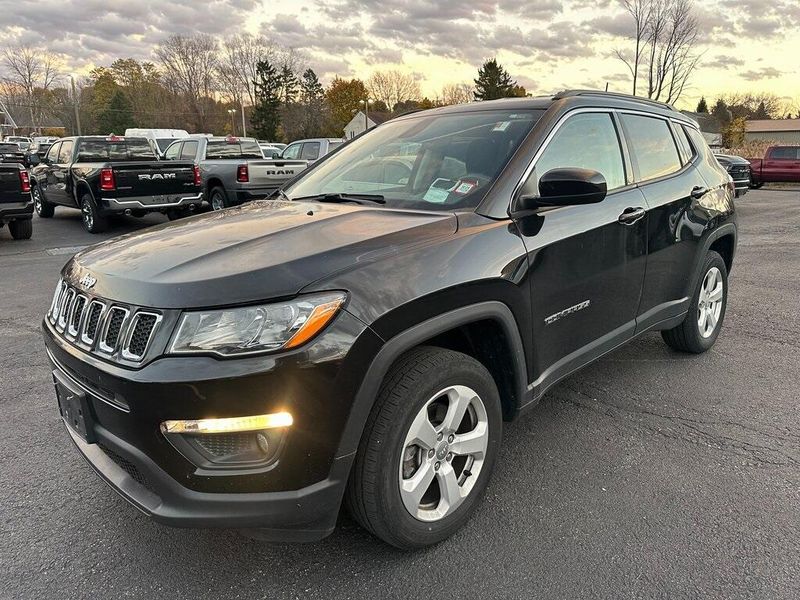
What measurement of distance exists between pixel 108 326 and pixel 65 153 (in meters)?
12.1

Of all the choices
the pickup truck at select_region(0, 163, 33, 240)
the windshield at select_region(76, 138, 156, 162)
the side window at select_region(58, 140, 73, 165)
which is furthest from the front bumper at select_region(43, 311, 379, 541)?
the side window at select_region(58, 140, 73, 165)

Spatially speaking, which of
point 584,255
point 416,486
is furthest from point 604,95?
point 416,486

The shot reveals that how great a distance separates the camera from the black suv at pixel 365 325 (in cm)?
186

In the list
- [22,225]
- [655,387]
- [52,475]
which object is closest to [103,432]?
[52,475]

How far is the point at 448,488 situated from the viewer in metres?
2.35

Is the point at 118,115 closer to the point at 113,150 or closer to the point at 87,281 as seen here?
the point at 113,150

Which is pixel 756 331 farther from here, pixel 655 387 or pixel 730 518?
pixel 730 518

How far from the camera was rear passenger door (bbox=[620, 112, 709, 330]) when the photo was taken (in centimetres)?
350

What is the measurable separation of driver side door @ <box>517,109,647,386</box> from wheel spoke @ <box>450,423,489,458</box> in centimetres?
42

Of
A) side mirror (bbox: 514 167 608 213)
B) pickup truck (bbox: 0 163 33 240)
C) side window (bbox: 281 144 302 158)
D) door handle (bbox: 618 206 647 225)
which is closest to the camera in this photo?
side mirror (bbox: 514 167 608 213)

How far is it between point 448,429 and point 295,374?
0.76m

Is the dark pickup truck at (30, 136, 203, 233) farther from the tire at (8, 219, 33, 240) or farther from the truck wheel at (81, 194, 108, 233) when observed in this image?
the tire at (8, 219, 33, 240)

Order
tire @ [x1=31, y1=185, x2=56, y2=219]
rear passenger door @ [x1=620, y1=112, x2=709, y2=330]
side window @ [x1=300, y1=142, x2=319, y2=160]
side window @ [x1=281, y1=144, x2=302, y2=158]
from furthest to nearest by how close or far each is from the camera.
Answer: side window @ [x1=281, y1=144, x2=302, y2=158] → side window @ [x1=300, y1=142, x2=319, y2=160] → tire @ [x1=31, y1=185, x2=56, y2=219] → rear passenger door @ [x1=620, y1=112, x2=709, y2=330]

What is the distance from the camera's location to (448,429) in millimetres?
2322
